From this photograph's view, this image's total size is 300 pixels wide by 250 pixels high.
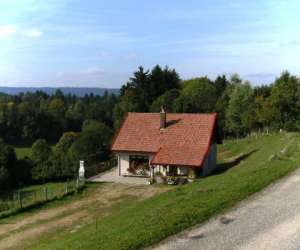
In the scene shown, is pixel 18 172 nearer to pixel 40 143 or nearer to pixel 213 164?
pixel 40 143

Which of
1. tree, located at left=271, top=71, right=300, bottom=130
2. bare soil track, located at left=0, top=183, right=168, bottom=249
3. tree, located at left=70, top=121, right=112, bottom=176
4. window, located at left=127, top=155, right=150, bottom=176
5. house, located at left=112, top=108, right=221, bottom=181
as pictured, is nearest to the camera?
bare soil track, located at left=0, top=183, right=168, bottom=249

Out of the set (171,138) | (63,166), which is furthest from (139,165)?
(63,166)

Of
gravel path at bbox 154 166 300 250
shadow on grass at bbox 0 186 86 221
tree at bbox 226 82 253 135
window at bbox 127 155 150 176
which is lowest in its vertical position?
shadow on grass at bbox 0 186 86 221

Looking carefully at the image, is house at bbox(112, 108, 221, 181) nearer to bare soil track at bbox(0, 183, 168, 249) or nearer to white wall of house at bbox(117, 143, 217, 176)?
white wall of house at bbox(117, 143, 217, 176)

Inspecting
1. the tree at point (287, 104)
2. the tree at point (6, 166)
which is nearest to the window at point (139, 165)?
the tree at point (287, 104)

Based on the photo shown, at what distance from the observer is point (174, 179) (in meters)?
32.4

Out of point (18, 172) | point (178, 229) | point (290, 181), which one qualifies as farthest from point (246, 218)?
point (18, 172)

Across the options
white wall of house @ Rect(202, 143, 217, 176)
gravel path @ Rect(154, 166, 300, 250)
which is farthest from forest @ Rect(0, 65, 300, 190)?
gravel path @ Rect(154, 166, 300, 250)

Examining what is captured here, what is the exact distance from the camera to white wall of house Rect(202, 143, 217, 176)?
34459 millimetres

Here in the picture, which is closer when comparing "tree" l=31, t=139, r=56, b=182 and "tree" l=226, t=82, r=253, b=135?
"tree" l=31, t=139, r=56, b=182

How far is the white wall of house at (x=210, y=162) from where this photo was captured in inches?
1357

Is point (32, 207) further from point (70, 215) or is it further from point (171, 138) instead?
point (171, 138)

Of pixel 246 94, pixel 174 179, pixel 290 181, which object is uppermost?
pixel 246 94

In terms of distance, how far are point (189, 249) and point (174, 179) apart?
20136 millimetres
